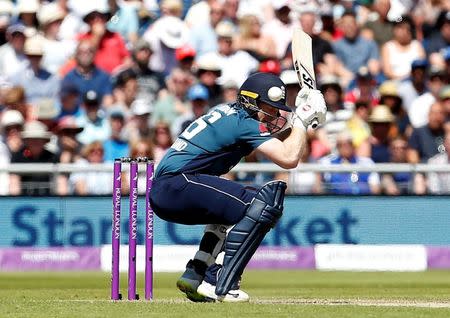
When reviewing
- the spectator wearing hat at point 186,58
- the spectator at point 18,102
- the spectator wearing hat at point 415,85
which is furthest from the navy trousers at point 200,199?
the spectator wearing hat at point 415,85

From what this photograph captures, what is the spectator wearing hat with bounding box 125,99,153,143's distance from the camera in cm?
1531

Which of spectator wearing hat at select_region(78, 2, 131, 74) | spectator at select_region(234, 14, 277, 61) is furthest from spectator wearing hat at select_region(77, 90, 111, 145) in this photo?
spectator at select_region(234, 14, 277, 61)

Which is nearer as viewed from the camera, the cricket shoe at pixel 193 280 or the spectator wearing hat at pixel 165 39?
the cricket shoe at pixel 193 280

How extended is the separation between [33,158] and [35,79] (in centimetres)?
177

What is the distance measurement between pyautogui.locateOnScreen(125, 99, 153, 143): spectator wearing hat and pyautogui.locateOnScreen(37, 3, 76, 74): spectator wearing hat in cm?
185

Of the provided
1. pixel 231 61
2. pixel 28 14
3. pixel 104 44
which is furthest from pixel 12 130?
pixel 231 61

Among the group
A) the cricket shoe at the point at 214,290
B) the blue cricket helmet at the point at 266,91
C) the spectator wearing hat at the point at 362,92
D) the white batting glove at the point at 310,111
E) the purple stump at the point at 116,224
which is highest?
the spectator wearing hat at the point at 362,92

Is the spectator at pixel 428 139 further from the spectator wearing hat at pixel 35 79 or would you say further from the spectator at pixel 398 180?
the spectator wearing hat at pixel 35 79

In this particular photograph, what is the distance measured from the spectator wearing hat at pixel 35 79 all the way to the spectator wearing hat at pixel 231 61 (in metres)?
1.93

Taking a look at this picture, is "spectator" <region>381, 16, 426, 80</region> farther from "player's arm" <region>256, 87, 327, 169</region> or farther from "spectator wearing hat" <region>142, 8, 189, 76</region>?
"player's arm" <region>256, 87, 327, 169</region>

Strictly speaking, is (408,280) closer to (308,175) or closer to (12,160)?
(308,175)

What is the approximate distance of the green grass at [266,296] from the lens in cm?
795

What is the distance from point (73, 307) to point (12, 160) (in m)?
6.85

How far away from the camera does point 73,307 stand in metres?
8.41
